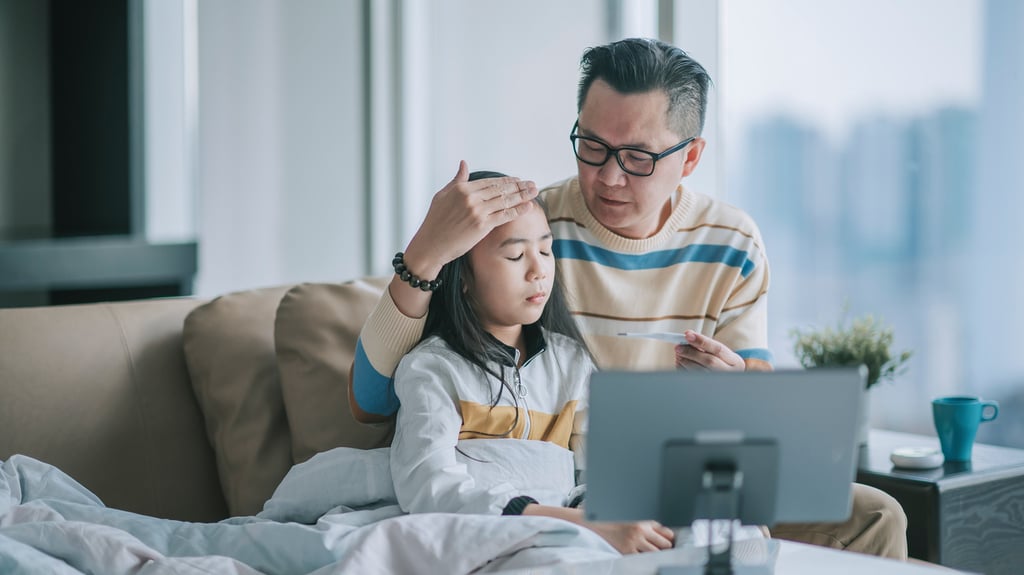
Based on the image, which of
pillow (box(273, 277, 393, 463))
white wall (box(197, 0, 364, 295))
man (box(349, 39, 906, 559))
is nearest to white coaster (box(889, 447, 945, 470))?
man (box(349, 39, 906, 559))

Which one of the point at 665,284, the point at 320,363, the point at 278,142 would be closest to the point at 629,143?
the point at 665,284

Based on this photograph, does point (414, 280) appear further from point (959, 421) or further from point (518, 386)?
point (959, 421)

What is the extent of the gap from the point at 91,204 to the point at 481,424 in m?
2.61

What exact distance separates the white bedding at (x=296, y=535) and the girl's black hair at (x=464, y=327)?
208mm

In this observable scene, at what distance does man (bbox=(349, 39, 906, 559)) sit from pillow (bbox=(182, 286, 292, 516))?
234mm

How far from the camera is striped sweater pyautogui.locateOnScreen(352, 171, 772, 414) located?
1.85 m

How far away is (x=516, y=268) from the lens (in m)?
1.64

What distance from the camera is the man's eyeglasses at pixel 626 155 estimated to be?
175cm

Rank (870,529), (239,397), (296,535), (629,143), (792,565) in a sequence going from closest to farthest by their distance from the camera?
(792,565), (296,535), (870,529), (629,143), (239,397)

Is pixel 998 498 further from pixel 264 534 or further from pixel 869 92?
pixel 264 534

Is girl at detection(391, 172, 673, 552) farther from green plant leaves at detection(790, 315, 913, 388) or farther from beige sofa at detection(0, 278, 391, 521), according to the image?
green plant leaves at detection(790, 315, 913, 388)

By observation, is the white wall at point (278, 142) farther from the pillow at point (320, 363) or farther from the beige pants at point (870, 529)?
the beige pants at point (870, 529)

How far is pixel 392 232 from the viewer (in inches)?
154

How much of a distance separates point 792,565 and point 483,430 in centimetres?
59
